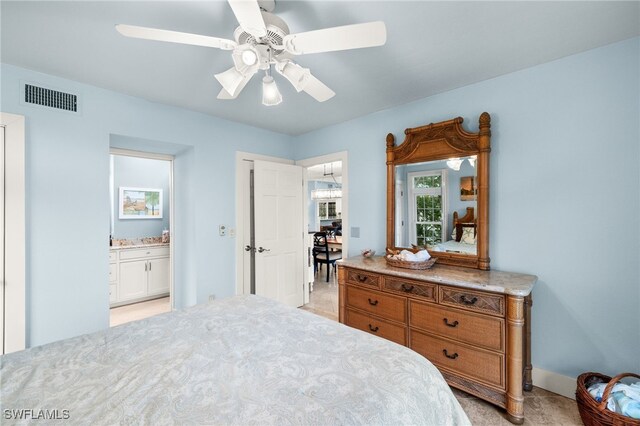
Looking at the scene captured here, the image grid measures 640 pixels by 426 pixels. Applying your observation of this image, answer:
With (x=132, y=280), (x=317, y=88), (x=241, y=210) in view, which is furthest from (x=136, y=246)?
(x=317, y=88)

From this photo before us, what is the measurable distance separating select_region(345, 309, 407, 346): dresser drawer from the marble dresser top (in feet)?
1.45

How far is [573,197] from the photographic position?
203 centimetres

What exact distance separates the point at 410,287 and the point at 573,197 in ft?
4.37

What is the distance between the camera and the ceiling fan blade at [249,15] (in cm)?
107

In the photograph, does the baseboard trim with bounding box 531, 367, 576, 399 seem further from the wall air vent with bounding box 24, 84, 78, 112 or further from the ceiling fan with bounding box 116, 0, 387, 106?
the wall air vent with bounding box 24, 84, 78, 112

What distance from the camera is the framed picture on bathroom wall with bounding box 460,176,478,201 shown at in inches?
94.6

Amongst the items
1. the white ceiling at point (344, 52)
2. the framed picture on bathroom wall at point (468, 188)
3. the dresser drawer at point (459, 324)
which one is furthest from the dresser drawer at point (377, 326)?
the white ceiling at point (344, 52)

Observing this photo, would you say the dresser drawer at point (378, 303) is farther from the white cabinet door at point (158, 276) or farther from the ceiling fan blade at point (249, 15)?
the white cabinet door at point (158, 276)

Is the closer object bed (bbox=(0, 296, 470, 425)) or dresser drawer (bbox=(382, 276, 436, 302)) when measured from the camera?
bed (bbox=(0, 296, 470, 425))

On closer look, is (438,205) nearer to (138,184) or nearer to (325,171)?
(138,184)

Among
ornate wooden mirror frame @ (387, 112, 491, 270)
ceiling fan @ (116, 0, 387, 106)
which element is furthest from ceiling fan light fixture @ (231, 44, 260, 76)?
ornate wooden mirror frame @ (387, 112, 491, 270)

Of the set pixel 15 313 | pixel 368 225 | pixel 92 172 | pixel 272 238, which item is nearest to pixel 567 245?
pixel 368 225

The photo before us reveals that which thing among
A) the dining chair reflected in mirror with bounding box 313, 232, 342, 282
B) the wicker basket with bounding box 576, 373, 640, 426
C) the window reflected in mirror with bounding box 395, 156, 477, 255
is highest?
the window reflected in mirror with bounding box 395, 156, 477, 255

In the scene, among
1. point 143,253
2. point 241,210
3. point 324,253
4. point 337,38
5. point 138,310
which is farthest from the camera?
point 324,253
